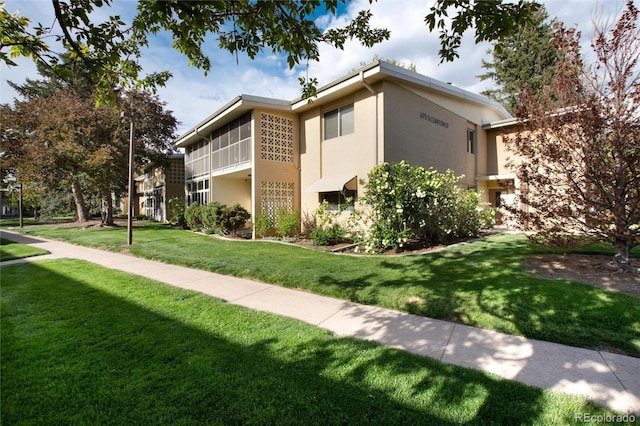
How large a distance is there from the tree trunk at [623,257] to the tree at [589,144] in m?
0.01

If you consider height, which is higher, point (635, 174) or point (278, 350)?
point (635, 174)

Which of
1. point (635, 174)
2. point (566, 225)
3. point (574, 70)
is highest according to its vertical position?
point (574, 70)

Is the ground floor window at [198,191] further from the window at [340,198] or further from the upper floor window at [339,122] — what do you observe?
the upper floor window at [339,122]

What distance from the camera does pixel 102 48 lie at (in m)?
3.84

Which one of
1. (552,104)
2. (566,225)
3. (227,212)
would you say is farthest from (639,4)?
(227,212)

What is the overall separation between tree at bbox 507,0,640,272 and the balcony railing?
11404mm

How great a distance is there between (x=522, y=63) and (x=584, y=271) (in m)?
29.2

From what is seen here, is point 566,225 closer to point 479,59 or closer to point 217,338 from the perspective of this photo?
point 217,338

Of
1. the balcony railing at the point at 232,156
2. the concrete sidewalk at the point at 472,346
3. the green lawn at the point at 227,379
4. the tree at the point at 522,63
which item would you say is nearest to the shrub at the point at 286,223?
the balcony railing at the point at 232,156

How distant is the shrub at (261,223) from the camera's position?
13.3 metres

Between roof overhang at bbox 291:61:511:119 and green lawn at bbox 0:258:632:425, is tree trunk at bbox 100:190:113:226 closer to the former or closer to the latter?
roof overhang at bbox 291:61:511:119

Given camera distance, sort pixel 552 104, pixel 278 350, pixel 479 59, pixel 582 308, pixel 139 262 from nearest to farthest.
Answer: pixel 278 350 → pixel 582 308 → pixel 552 104 → pixel 139 262 → pixel 479 59

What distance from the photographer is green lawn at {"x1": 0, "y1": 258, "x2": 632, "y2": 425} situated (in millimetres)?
2318

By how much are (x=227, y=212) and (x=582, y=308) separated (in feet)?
44.1
